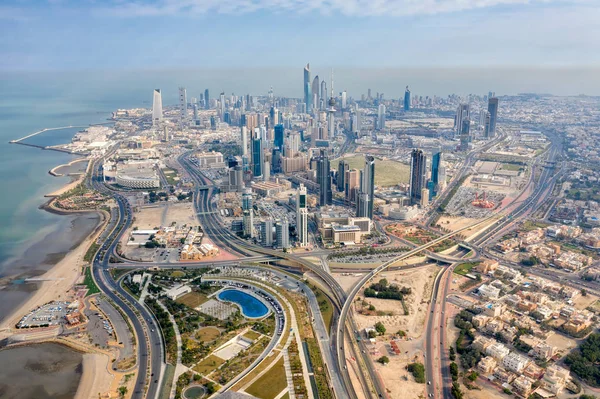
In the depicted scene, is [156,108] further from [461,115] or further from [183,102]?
[461,115]

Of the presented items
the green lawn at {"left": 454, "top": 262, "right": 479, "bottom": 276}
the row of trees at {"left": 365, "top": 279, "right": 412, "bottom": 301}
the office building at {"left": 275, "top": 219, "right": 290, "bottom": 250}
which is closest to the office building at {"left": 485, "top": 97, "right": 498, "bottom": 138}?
the green lawn at {"left": 454, "top": 262, "right": 479, "bottom": 276}

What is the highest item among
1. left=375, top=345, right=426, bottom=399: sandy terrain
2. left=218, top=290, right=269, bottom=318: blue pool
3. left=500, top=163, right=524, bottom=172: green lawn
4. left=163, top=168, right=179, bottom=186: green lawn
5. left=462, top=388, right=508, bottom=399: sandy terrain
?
left=500, top=163, right=524, bottom=172: green lawn

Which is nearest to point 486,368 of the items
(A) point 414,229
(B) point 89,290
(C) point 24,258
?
(A) point 414,229

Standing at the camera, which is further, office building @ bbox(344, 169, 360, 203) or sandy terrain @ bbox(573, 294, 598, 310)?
office building @ bbox(344, 169, 360, 203)

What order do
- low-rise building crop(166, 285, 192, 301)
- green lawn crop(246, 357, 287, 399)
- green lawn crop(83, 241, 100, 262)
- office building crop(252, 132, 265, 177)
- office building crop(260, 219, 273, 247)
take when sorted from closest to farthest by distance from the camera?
green lawn crop(246, 357, 287, 399) → low-rise building crop(166, 285, 192, 301) → green lawn crop(83, 241, 100, 262) → office building crop(260, 219, 273, 247) → office building crop(252, 132, 265, 177)

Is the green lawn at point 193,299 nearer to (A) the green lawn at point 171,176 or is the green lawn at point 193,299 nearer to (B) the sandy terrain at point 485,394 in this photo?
(B) the sandy terrain at point 485,394

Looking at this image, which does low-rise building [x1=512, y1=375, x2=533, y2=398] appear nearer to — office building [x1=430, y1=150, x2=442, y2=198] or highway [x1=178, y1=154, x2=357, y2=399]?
highway [x1=178, y1=154, x2=357, y2=399]

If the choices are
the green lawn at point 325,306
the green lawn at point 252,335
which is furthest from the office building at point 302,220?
the green lawn at point 252,335
